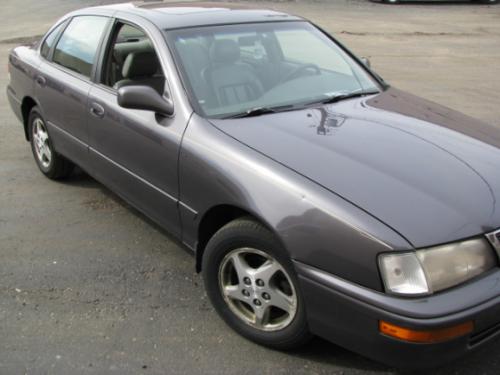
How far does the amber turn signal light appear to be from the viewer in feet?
7.18

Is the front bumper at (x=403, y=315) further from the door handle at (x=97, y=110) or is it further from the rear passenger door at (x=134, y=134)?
the door handle at (x=97, y=110)

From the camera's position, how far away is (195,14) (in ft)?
12.5

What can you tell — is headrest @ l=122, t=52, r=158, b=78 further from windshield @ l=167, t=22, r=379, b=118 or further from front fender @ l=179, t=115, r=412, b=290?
front fender @ l=179, t=115, r=412, b=290

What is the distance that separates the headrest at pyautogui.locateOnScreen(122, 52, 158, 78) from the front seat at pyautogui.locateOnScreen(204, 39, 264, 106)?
1.52ft

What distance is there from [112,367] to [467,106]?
6.52 meters

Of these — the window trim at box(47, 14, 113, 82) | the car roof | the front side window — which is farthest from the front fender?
the window trim at box(47, 14, 113, 82)

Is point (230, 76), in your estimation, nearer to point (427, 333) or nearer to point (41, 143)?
point (427, 333)

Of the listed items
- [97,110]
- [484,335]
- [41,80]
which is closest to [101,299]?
[97,110]

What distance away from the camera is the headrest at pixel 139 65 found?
3733 millimetres

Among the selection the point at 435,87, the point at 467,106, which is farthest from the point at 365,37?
the point at 467,106

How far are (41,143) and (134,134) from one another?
6.55 feet

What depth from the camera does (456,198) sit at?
2.47 meters

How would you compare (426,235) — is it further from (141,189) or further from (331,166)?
(141,189)

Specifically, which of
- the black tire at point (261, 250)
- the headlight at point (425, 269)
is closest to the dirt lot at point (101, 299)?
the black tire at point (261, 250)
